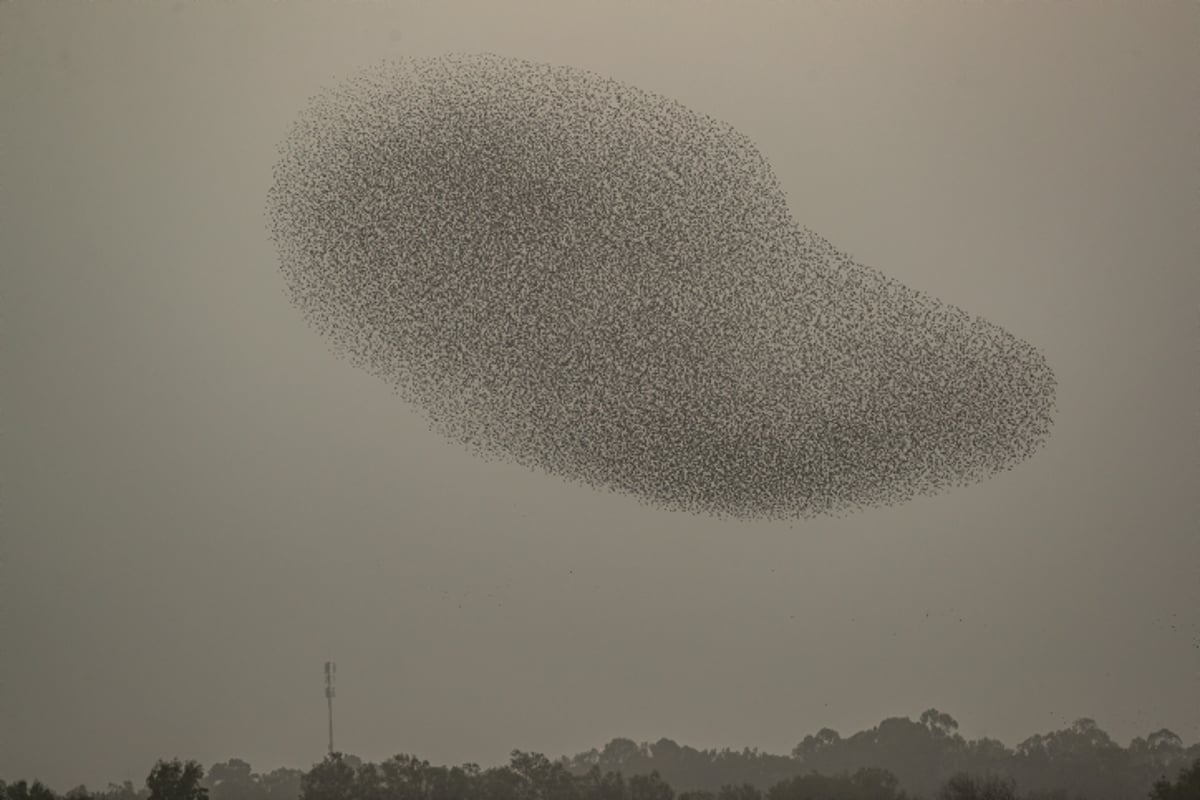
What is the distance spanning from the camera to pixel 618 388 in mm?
19688

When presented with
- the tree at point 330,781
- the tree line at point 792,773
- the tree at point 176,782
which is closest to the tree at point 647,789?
the tree line at point 792,773

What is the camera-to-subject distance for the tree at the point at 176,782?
19625 millimetres

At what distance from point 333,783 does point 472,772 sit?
2781mm

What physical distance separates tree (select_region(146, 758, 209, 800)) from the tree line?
2.85 metres

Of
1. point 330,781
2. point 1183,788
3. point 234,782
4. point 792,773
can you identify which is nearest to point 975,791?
point 1183,788

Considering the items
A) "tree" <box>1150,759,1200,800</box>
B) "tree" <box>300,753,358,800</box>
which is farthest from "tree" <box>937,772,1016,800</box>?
"tree" <box>300,753,358,800</box>

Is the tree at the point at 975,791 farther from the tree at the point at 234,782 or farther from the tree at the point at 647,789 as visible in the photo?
the tree at the point at 234,782

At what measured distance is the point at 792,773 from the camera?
28969 mm

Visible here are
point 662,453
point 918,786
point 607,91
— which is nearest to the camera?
point 607,91

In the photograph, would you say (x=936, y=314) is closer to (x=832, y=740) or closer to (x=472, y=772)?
(x=832, y=740)

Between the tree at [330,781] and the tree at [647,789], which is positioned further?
the tree at [647,789]

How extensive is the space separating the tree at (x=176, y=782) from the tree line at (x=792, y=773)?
2.85 m

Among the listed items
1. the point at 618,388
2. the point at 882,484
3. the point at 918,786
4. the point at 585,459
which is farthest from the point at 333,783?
the point at 918,786

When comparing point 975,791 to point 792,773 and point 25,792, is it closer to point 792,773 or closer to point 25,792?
point 792,773
